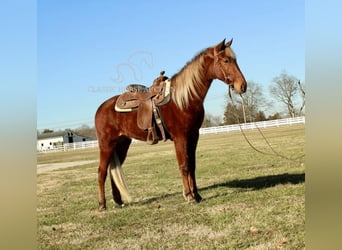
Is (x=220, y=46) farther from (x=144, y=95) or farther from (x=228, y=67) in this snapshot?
(x=144, y=95)

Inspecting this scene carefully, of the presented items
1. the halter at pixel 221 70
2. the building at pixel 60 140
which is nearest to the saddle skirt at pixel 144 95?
the halter at pixel 221 70

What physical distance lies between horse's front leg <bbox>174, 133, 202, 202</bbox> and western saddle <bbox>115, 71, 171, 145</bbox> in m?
0.27

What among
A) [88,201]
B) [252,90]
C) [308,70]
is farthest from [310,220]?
[88,201]

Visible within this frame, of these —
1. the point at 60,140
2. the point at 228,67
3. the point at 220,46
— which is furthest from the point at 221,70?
the point at 60,140

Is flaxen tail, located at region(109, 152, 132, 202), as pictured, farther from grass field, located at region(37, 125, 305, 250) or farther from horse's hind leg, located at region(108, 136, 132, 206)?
grass field, located at region(37, 125, 305, 250)

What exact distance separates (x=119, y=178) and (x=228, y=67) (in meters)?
1.94

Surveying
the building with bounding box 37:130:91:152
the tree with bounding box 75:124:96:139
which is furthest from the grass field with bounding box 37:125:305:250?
the tree with bounding box 75:124:96:139

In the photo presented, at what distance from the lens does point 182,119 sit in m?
3.71

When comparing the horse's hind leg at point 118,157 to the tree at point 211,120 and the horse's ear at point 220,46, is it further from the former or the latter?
the horse's ear at point 220,46

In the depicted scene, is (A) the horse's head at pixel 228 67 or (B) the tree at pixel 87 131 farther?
(B) the tree at pixel 87 131

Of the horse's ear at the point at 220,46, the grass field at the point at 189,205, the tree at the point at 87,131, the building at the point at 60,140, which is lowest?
the grass field at the point at 189,205

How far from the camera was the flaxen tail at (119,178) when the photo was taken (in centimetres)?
392
